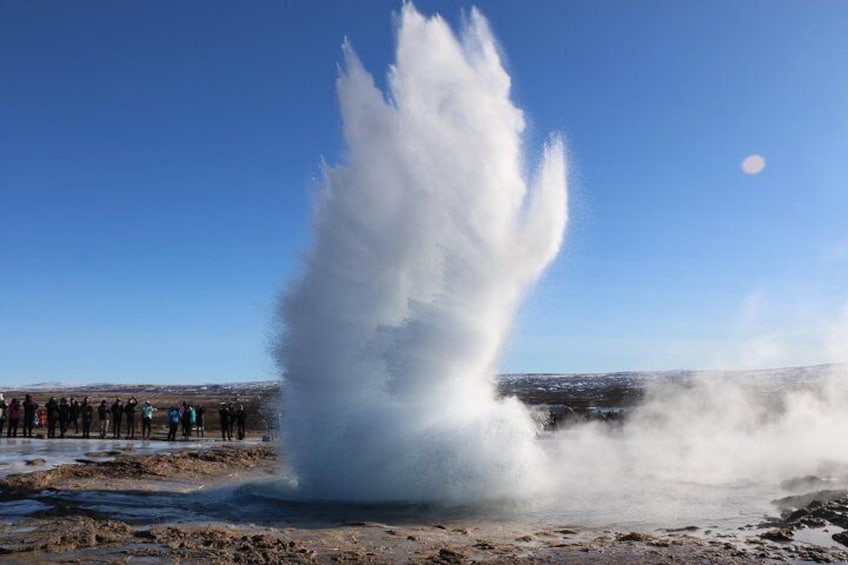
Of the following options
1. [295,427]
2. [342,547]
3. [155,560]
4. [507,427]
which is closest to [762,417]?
[507,427]

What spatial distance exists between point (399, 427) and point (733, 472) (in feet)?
26.5

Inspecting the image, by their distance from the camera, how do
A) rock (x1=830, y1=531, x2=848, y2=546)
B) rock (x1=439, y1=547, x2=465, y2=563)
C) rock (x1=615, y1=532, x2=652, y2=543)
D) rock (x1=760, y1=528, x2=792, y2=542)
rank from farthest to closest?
rock (x1=615, y1=532, x2=652, y2=543)
rock (x1=760, y1=528, x2=792, y2=542)
rock (x1=830, y1=531, x2=848, y2=546)
rock (x1=439, y1=547, x2=465, y2=563)

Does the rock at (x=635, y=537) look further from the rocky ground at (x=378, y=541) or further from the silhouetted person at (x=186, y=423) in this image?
the silhouetted person at (x=186, y=423)

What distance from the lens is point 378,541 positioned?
839cm

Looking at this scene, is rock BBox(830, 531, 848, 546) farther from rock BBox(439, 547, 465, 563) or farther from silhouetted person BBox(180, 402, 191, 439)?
silhouetted person BBox(180, 402, 191, 439)

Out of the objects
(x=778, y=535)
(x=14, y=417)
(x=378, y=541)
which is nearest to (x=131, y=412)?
(x=14, y=417)

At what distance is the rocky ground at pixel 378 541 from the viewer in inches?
290

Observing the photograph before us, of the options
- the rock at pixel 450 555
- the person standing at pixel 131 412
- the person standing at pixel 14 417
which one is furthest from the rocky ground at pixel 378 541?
the person standing at pixel 14 417

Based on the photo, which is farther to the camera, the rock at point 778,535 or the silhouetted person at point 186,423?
the silhouetted person at point 186,423

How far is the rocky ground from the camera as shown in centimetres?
737

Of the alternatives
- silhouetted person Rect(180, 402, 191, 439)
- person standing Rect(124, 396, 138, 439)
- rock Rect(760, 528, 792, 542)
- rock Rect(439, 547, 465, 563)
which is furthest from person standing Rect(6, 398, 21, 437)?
rock Rect(760, 528, 792, 542)

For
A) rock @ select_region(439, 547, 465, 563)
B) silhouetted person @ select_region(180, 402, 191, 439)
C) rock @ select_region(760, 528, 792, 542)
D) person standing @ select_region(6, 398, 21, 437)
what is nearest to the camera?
rock @ select_region(439, 547, 465, 563)

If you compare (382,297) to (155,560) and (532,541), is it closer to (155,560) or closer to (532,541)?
(532,541)

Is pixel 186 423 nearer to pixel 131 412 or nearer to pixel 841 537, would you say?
pixel 131 412
